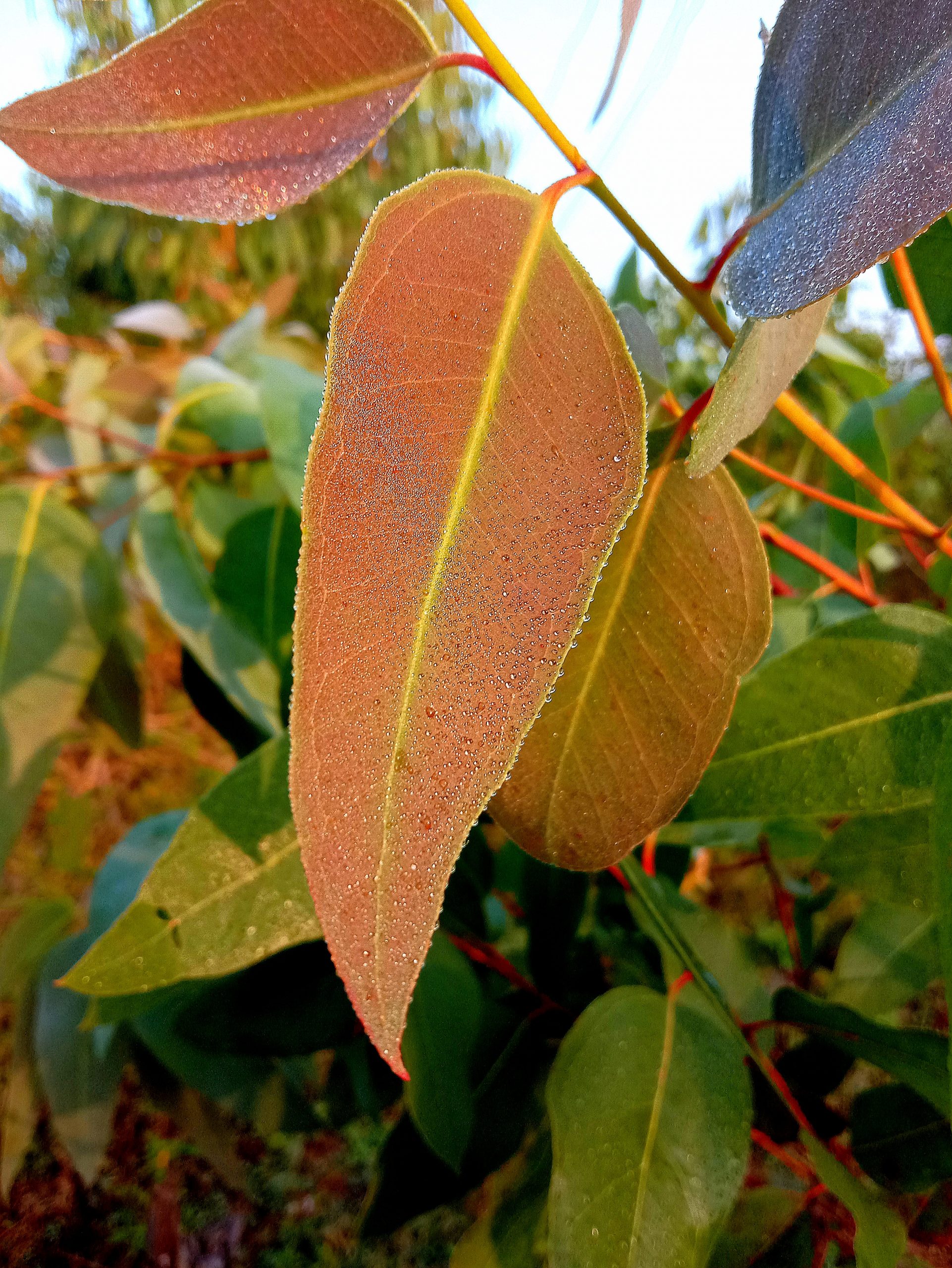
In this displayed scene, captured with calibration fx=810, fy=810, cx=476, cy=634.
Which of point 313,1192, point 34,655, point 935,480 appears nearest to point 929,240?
point 34,655

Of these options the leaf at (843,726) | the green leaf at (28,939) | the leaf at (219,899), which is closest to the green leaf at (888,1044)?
the leaf at (843,726)

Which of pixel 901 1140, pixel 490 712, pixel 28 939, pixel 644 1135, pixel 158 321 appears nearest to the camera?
pixel 490 712

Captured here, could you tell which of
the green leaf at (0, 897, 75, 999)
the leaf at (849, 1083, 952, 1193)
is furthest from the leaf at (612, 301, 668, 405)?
the green leaf at (0, 897, 75, 999)

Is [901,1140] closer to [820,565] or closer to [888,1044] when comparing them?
[888,1044]

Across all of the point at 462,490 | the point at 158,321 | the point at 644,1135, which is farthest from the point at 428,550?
the point at 158,321

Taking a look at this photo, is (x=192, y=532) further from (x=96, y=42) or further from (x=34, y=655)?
(x=96, y=42)

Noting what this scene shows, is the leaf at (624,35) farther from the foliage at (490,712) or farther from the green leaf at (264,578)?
the green leaf at (264,578)
